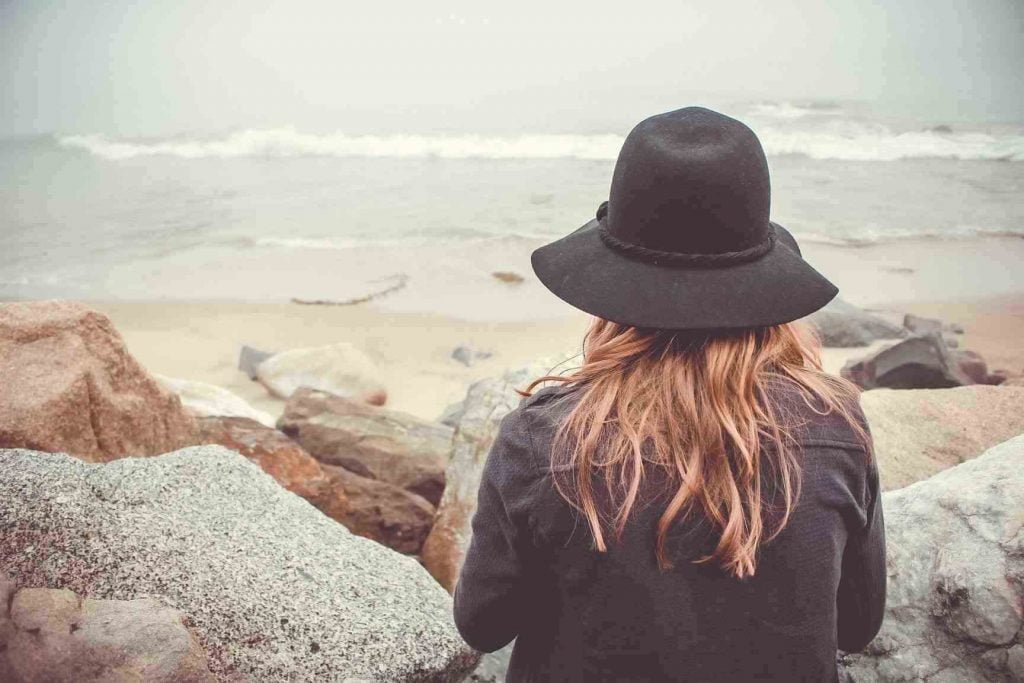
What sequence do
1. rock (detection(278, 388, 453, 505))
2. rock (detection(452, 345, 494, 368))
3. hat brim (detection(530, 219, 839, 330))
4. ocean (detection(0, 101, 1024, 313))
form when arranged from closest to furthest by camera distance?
hat brim (detection(530, 219, 839, 330))
rock (detection(278, 388, 453, 505))
rock (detection(452, 345, 494, 368))
ocean (detection(0, 101, 1024, 313))

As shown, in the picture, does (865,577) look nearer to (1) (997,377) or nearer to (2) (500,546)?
(2) (500,546)

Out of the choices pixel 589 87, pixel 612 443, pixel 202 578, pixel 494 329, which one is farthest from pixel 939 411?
pixel 589 87

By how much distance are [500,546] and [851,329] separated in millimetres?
6040

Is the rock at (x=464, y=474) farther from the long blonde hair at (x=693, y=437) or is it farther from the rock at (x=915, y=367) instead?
the rock at (x=915, y=367)

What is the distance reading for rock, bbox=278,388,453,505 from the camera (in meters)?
4.29

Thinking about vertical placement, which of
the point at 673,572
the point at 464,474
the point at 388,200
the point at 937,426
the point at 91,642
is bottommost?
the point at 388,200

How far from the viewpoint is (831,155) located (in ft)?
44.3

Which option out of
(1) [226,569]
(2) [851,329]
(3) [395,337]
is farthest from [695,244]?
(3) [395,337]

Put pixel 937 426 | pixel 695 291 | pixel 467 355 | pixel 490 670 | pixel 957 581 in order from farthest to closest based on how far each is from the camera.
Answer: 1. pixel 467 355
2. pixel 937 426
3. pixel 490 670
4. pixel 957 581
5. pixel 695 291

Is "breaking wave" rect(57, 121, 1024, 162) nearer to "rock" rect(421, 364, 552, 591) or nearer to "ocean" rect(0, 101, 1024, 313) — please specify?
"ocean" rect(0, 101, 1024, 313)

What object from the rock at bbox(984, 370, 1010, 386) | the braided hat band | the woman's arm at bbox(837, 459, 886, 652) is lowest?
the rock at bbox(984, 370, 1010, 386)

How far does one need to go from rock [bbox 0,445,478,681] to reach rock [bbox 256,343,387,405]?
369 centimetres

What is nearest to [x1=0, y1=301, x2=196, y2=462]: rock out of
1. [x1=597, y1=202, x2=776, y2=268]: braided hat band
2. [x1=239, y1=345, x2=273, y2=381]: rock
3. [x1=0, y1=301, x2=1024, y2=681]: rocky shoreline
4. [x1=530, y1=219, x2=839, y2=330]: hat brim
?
[x1=0, y1=301, x2=1024, y2=681]: rocky shoreline

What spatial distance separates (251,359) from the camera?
22.4 ft
